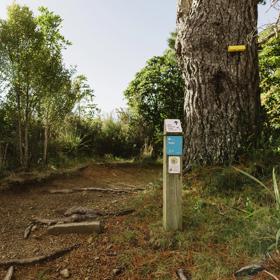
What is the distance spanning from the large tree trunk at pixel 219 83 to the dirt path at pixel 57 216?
1360mm

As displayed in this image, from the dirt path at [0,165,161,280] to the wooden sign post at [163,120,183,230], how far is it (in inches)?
24.4

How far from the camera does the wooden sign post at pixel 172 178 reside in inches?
138

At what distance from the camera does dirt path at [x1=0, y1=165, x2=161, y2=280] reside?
3279mm

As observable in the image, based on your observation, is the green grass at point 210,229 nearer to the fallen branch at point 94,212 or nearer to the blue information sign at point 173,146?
the fallen branch at point 94,212

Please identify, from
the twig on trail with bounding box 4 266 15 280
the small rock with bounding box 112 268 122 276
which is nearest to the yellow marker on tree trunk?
the small rock with bounding box 112 268 122 276

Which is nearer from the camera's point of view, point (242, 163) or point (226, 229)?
point (226, 229)

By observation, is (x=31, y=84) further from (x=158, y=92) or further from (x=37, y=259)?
(x=37, y=259)

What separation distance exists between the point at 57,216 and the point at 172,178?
1.86 metres

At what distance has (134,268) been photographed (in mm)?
3094

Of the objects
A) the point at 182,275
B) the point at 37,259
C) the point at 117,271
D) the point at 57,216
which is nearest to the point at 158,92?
the point at 57,216

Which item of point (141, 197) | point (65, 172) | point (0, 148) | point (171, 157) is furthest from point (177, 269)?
point (0, 148)

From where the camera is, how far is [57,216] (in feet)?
15.2

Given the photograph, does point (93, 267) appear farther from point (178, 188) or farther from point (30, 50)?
point (30, 50)

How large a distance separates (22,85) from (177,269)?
4807 millimetres
